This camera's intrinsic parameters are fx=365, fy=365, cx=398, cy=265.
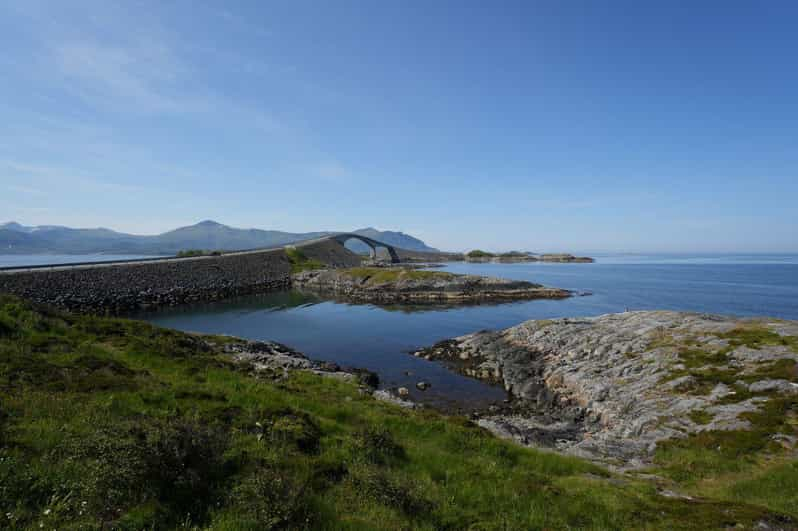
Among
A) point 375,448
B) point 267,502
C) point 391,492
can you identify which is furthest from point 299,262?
point 267,502

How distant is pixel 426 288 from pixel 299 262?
61440 mm

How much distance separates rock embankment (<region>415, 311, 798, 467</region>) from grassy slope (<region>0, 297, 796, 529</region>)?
224 inches

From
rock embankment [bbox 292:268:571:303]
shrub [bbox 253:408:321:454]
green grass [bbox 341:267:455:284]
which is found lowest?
rock embankment [bbox 292:268:571:303]

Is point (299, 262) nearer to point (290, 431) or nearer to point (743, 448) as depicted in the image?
point (290, 431)

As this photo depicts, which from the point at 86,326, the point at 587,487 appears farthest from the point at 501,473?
the point at 86,326

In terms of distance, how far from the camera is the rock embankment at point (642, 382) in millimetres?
18734

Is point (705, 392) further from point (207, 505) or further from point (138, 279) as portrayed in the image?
point (138, 279)

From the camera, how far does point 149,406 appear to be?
11.0m

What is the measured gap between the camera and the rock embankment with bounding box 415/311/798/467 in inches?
738

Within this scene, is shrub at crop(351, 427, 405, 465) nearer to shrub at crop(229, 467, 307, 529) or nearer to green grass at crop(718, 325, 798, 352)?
shrub at crop(229, 467, 307, 529)

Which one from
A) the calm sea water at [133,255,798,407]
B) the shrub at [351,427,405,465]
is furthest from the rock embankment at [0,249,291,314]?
the shrub at [351,427,405,465]

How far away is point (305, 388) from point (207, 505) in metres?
14.4

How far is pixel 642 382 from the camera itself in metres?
25.2

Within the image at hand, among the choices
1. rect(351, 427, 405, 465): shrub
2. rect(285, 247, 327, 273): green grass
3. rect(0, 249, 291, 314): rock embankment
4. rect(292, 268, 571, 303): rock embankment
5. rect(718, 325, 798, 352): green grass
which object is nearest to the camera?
rect(351, 427, 405, 465): shrub
